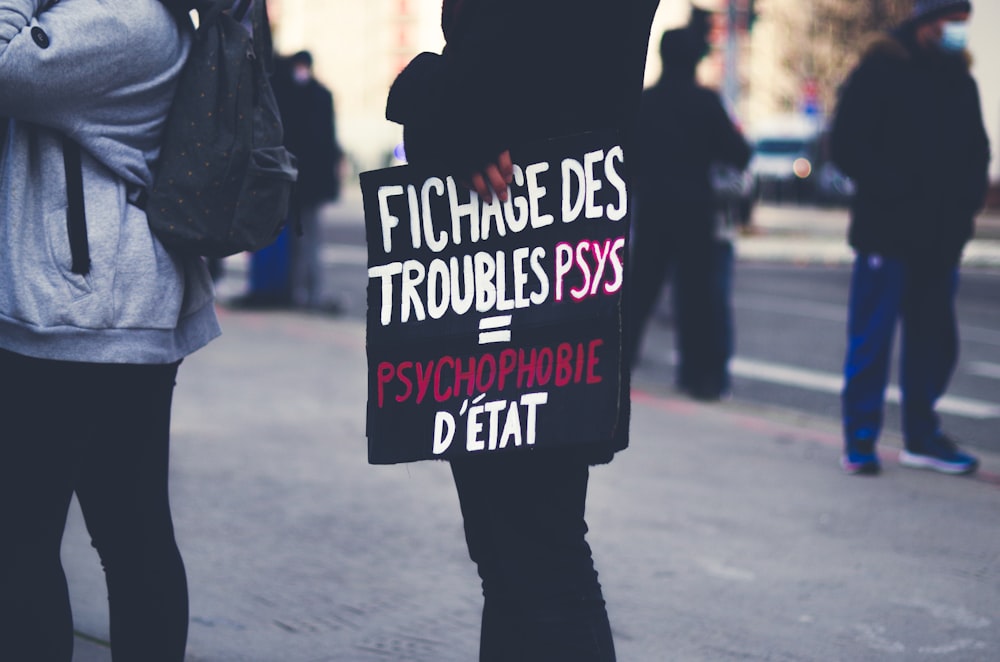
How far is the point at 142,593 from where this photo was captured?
8.15 feet

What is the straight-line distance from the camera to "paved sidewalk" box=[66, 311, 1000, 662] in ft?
11.3

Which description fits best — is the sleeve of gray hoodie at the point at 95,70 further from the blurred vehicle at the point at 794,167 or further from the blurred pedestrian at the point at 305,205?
the blurred vehicle at the point at 794,167

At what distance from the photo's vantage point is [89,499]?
2.43 metres

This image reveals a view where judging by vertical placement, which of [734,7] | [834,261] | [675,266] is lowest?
[834,261]

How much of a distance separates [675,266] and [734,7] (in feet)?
48.2

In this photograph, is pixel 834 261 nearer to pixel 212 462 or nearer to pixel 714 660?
pixel 212 462

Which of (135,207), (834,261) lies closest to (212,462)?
(135,207)

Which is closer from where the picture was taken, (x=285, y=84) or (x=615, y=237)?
(x=615, y=237)

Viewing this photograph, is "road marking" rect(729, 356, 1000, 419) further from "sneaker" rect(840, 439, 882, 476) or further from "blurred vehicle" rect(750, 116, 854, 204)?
"blurred vehicle" rect(750, 116, 854, 204)

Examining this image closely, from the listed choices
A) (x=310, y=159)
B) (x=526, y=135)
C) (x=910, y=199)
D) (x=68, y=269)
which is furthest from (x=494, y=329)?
(x=310, y=159)

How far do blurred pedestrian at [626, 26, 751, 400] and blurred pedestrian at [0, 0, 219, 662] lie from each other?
16.2ft

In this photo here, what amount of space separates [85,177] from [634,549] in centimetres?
245

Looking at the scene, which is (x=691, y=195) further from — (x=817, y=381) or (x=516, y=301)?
(x=516, y=301)

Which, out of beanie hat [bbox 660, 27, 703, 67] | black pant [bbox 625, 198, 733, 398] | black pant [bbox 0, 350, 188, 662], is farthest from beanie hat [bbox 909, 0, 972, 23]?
black pant [bbox 0, 350, 188, 662]
